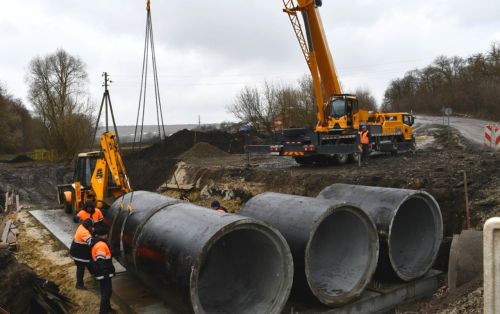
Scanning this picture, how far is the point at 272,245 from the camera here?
5398 millimetres

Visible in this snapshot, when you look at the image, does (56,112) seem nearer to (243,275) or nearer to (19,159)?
(19,159)

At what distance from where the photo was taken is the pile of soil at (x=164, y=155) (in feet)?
68.7

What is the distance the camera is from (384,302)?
6508 millimetres

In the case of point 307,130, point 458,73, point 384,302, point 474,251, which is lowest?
point 384,302

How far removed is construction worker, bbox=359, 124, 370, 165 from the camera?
14516mm

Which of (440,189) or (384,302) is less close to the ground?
(440,189)

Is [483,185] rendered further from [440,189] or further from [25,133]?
[25,133]

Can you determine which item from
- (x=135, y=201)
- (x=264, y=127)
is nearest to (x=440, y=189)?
(x=135, y=201)

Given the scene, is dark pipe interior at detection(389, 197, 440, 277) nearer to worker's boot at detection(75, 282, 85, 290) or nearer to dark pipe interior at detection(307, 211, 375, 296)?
dark pipe interior at detection(307, 211, 375, 296)

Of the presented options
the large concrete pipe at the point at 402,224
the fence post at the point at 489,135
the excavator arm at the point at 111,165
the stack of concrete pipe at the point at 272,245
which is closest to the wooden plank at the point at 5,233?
the excavator arm at the point at 111,165

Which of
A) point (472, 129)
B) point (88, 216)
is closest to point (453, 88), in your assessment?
point (472, 129)

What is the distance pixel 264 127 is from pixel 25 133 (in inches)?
1246

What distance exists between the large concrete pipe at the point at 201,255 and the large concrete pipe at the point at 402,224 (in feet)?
4.85

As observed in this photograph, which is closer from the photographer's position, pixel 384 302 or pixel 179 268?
pixel 179 268
